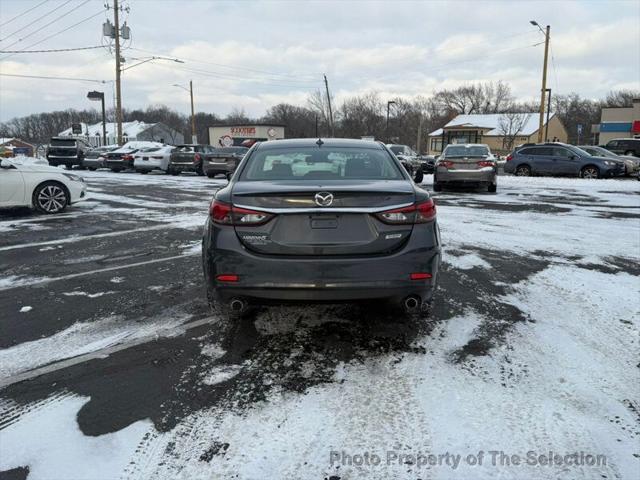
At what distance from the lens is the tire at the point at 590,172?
2054 cm

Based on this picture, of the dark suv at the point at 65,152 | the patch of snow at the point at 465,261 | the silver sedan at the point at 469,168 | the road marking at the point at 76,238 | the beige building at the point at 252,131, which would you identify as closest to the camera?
the patch of snow at the point at 465,261

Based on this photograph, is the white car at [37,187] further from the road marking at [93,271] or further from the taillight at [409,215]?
the taillight at [409,215]

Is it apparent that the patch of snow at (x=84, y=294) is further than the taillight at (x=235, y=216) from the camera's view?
Yes

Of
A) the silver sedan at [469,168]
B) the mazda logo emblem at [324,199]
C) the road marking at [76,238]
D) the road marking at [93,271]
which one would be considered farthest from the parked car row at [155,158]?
the mazda logo emblem at [324,199]

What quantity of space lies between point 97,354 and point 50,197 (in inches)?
326

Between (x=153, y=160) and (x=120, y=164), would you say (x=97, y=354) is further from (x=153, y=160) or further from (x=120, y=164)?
(x=120, y=164)

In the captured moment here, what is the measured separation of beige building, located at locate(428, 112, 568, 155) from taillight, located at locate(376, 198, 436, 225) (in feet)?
221

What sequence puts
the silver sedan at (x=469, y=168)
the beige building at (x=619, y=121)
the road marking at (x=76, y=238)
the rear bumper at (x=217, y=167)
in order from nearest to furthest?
the road marking at (x=76, y=238) < the silver sedan at (x=469, y=168) < the rear bumper at (x=217, y=167) < the beige building at (x=619, y=121)

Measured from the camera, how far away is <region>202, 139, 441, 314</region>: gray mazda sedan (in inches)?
129

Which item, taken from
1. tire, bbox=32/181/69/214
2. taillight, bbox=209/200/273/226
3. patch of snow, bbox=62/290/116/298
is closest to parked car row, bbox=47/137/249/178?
tire, bbox=32/181/69/214

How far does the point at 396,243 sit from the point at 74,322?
9.33 ft

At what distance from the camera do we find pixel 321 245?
10.8 feet

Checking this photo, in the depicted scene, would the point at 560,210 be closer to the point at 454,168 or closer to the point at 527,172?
the point at 454,168

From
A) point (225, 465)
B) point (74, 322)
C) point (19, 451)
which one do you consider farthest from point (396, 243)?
point (74, 322)
